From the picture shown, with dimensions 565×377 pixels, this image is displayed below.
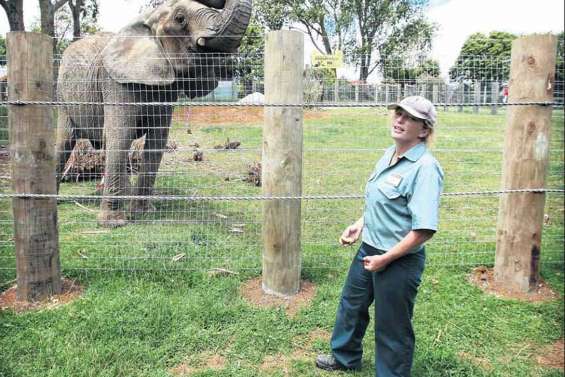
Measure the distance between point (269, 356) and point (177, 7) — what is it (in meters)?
4.38

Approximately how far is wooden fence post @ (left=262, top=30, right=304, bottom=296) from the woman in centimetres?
124

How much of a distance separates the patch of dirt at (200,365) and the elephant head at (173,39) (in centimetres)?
350

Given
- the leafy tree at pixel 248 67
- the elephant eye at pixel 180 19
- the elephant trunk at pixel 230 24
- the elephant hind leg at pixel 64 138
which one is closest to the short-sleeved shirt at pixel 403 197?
the leafy tree at pixel 248 67

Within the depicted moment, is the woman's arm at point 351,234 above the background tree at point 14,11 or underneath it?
underneath

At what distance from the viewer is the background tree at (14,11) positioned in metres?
17.2

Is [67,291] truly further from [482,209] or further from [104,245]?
[482,209]

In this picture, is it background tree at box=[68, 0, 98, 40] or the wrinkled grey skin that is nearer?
the wrinkled grey skin

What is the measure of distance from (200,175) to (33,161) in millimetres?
1871

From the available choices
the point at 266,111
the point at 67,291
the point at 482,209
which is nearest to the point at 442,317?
the point at 266,111

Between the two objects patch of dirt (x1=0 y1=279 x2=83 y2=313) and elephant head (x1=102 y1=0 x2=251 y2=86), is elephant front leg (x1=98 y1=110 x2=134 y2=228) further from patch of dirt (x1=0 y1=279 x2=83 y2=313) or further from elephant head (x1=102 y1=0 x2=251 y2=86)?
patch of dirt (x1=0 y1=279 x2=83 y2=313)

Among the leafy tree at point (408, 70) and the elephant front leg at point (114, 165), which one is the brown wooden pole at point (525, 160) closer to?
the leafy tree at point (408, 70)

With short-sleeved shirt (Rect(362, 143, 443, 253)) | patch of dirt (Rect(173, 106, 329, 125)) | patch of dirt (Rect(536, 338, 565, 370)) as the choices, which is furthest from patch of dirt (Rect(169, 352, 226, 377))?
patch of dirt (Rect(173, 106, 329, 125))

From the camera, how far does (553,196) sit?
7863 millimetres

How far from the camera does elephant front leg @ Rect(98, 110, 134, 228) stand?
6.16m
